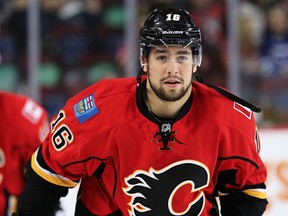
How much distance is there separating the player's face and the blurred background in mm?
2597

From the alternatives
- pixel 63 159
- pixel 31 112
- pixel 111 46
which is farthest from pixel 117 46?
pixel 63 159

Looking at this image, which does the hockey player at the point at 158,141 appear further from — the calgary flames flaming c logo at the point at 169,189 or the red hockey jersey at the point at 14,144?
the red hockey jersey at the point at 14,144

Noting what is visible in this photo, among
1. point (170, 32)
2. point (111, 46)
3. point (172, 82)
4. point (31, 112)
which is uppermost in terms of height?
point (170, 32)

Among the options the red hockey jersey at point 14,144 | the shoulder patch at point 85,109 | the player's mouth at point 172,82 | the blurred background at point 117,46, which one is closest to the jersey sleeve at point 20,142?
the red hockey jersey at point 14,144

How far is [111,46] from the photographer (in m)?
5.02

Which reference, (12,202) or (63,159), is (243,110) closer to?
(63,159)

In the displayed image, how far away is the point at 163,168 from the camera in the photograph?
90.7 inches

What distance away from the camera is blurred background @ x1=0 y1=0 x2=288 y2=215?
4.86m

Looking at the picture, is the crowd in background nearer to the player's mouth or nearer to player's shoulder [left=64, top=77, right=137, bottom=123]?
A: player's shoulder [left=64, top=77, right=137, bottom=123]

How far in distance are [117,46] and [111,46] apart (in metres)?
0.04

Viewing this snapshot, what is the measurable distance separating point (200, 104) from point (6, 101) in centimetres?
93

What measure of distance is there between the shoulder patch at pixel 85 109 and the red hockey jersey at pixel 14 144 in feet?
2.02

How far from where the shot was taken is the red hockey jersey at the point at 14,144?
290cm

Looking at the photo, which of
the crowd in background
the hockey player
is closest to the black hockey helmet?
the hockey player
